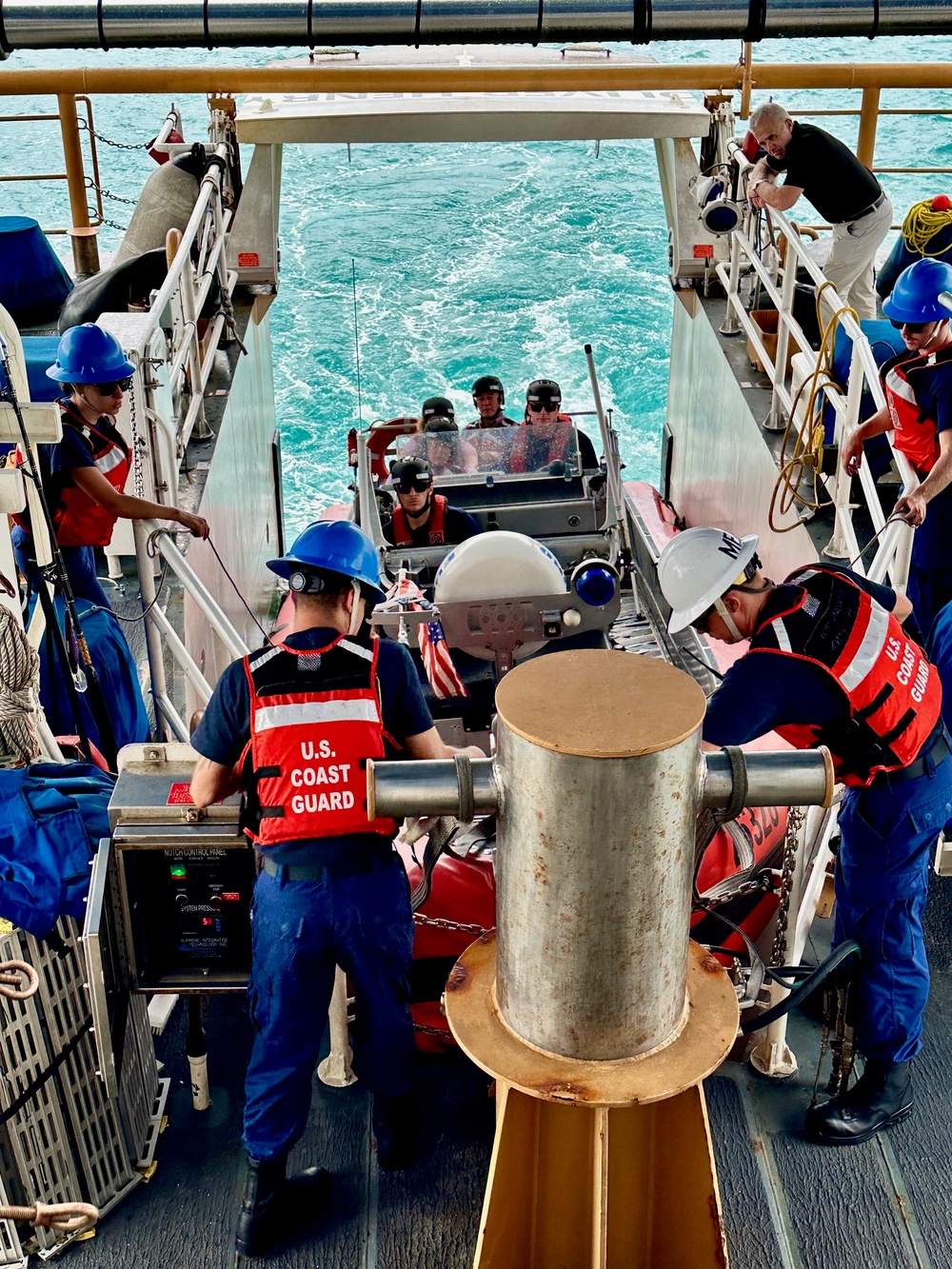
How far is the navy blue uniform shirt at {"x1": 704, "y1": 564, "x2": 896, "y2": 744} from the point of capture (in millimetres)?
2977

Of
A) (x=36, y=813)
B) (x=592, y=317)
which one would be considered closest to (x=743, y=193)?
(x=36, y=813)

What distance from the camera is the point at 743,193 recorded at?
23.5 feet

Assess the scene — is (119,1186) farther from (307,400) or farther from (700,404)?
(307,400)

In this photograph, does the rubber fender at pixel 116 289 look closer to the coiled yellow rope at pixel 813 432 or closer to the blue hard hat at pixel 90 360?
the blue hard hat at pixel 90 360

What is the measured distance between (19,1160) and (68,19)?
243 cm

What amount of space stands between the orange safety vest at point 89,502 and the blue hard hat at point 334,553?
150cm

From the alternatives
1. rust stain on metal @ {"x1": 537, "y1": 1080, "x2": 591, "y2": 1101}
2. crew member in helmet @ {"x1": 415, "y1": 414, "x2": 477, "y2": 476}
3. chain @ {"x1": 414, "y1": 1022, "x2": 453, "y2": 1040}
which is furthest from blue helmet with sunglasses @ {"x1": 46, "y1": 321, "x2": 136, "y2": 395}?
rust stain on metal @ {"x1": 537, "y1": 1080, "x2": 591, "y2": 1101}

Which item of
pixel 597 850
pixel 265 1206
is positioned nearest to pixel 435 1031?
pixel 265 1206

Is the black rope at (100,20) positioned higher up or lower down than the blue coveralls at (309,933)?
higher up

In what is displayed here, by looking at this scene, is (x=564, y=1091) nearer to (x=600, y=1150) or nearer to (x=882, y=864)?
(x=600, y=1150)

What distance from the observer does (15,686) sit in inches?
115

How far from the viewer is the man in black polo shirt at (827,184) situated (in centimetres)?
607

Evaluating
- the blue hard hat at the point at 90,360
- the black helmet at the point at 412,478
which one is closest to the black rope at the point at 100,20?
the blue hard hat at the point at 90,360

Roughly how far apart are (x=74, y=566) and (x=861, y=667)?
272cm
